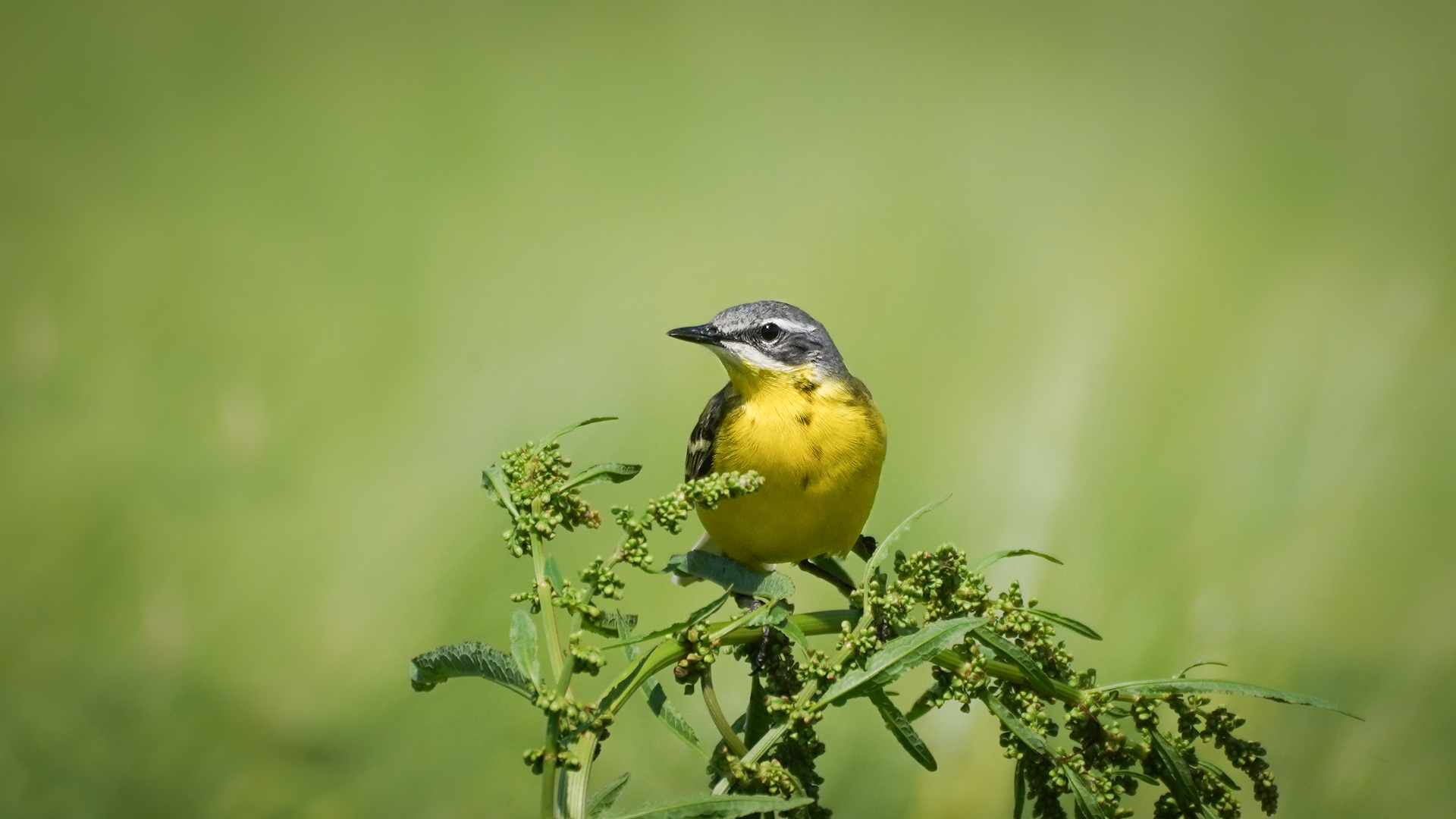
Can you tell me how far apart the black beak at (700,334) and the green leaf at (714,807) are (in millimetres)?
757

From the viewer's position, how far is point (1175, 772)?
26.9 inches

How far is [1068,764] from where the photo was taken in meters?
0.68

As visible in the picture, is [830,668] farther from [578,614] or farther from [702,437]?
[702,437]

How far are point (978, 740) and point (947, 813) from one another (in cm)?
12

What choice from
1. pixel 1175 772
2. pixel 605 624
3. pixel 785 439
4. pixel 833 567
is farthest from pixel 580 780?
pixel 785 439

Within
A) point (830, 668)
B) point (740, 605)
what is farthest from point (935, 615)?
point (740, 605)

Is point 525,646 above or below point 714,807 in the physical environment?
above

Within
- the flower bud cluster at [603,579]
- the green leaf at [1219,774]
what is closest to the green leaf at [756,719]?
the flower bud cluster at [603,579]

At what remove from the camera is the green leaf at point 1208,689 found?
0.67 m

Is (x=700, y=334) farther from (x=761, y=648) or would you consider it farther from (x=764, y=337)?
(x=761, y=648)

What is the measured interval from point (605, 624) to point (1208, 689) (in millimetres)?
421

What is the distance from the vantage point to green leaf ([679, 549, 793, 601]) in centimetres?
76

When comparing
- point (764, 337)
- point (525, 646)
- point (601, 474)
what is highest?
point (764, 337)

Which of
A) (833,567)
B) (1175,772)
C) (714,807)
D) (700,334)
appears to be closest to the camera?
(714,807)
